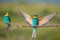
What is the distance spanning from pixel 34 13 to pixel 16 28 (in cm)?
20

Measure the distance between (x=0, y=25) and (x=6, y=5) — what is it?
18cm

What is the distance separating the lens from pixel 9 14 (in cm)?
151

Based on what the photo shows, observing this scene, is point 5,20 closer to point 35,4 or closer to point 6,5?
point 6,5

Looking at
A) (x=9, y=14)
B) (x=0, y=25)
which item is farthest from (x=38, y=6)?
(x=0, y=25)

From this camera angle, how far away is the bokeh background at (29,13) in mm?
1472

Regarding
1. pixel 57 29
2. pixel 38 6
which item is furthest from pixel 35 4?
pixel 57 29

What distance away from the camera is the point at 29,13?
4.90 ft

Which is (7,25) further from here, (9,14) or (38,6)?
(38,6)

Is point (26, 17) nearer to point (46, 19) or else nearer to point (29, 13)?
point (29, 13)

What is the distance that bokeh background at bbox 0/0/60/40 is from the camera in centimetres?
147

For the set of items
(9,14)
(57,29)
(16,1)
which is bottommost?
(57,29)

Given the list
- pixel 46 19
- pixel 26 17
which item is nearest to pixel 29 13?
pixel 26 17

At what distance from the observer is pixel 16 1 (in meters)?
1.51

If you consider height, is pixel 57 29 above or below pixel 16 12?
below
